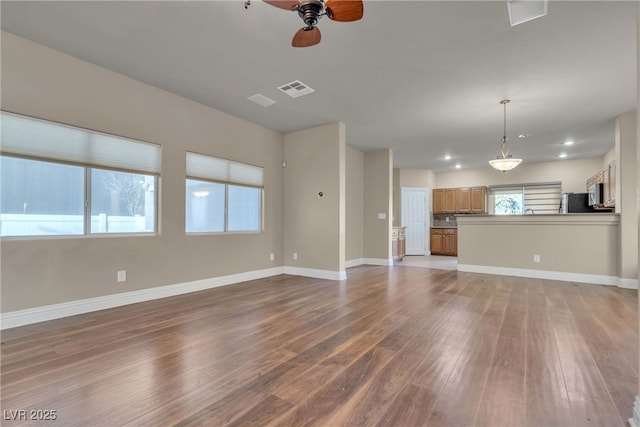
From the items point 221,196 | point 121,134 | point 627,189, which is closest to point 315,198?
point 221,196

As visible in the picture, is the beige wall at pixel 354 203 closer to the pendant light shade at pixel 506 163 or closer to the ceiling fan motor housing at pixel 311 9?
the pendant light shade at pixel 506 163

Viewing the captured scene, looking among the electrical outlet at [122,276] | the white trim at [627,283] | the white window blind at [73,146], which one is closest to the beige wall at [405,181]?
the white trim at [627,283]

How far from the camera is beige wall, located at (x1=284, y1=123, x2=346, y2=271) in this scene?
5.32 meters

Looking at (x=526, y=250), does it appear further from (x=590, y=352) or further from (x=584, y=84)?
(x=590, y=352)

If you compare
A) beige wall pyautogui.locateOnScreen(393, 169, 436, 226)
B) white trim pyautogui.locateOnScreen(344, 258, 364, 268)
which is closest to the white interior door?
beige wall pyautogui.locateOnScreen(393, 169, 436, 226)

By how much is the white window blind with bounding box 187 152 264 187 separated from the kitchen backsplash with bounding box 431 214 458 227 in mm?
7019

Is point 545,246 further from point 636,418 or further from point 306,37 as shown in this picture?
point 306,37

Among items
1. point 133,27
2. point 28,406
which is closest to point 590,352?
point 28,406

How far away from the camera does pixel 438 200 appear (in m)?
9.95

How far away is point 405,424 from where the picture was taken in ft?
4.93

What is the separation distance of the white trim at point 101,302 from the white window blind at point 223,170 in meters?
1.67

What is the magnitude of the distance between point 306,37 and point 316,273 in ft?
13.5

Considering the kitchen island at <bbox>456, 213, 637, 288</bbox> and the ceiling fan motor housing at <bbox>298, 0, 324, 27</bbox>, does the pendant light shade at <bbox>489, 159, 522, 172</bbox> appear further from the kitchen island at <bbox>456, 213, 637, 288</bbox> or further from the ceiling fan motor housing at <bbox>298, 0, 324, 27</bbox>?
the ceiling fan motor housing at <bbox>298, 0, 324, 27</bbox>

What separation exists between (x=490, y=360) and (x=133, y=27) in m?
4.23
